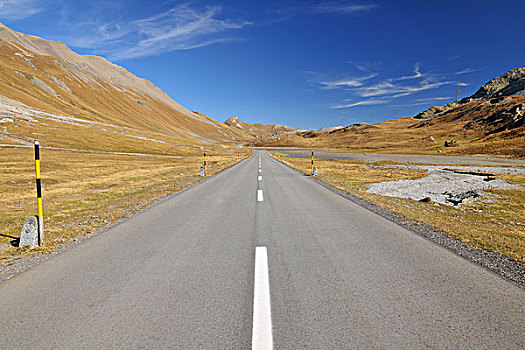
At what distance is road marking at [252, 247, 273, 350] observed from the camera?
2.92 metres

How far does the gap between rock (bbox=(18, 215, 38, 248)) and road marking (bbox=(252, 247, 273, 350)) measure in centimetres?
527

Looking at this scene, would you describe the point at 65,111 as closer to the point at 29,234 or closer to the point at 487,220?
the point at 29,234

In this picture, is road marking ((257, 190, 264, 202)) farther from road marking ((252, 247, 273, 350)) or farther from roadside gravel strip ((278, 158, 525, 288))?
road marking ((252, 247, 273, 350))

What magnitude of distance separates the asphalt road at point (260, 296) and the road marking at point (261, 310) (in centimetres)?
2

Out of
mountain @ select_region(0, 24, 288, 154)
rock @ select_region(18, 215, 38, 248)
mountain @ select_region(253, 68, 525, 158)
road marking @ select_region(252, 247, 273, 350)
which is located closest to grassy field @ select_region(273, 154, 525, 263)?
road marking @ select_region(252, 247, 273, 350)

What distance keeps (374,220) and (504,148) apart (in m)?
80.9

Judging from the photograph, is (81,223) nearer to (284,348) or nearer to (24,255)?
(24,255)

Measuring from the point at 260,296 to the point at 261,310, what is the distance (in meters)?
0.36

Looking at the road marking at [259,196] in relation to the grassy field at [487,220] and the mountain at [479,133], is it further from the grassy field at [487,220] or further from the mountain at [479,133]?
the mountain at [479,133]

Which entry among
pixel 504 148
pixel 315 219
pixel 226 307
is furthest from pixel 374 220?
pixel 504 148

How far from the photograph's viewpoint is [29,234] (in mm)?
6184

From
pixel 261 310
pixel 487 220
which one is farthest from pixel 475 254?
pixel 487 220

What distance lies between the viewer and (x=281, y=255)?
555cm

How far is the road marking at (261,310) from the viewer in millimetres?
2918
